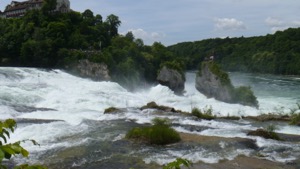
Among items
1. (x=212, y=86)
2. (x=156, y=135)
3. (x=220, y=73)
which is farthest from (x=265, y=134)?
(x=212, y=86)

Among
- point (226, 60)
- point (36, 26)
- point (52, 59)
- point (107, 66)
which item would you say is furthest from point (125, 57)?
point (226, 60)

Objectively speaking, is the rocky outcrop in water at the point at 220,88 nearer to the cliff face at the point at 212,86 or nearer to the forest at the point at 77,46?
the cliff face at the point at 212,86

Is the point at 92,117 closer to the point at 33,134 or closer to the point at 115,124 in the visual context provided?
the point at 115,124

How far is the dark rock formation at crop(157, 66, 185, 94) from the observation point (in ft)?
160

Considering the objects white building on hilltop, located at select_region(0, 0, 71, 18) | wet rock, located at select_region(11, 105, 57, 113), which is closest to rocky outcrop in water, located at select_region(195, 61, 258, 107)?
wet rock, located at select_region(11, 105, 57, 113)

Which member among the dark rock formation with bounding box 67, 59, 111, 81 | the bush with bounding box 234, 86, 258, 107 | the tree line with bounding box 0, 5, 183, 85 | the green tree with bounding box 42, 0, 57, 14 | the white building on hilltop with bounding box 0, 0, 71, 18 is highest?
the white building on hilltop with bounding box 0, 0, 71, 18

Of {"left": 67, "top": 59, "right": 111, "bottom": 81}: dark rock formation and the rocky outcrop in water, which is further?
{"left": 67, "top": 59, "right": 111, "bottom": 81}: dark rock formation

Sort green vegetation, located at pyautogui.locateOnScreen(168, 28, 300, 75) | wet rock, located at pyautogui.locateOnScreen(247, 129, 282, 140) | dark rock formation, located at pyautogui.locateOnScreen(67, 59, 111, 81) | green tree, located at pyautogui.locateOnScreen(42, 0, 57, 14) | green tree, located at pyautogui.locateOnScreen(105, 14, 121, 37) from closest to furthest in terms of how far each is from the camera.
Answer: wet rock, located at pyautogui.locateOnScreen(247, 129, 282, 140), dark rock formation, located at pyautogui.locateOnScreen(67, 59, 111, 81), green tree, located at pyautogui.locateOnScreen(42, 0, 57, 14), green tree, located at pyautogui.locateOnScreen(105, 14, 121, 37), green vegetation, located at pyautogui.locateOnScreen(168, 28, 300, 75)

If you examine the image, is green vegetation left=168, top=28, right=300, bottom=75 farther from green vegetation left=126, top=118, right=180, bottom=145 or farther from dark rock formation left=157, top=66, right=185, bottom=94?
green vegetation left=126, top=118, right=180, bottom=145

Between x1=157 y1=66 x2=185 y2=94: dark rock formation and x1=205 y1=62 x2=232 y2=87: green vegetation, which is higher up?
x1=205 y1=62 x2=232 y2=87: green vegetation

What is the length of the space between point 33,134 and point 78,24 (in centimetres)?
4197

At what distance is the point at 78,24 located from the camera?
57.5 m

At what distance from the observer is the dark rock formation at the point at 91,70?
4362cm

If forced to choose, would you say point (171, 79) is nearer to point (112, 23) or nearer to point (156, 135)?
point (112, 23)
